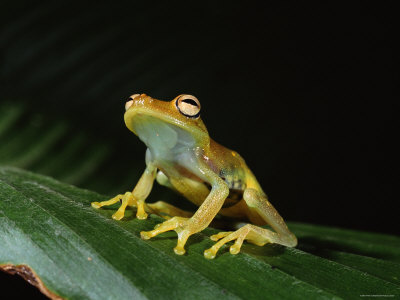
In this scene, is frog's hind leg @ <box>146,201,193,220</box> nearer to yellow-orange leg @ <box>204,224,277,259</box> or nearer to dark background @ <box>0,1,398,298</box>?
yellow-orange leg @ <box>204,224,277,259</box>

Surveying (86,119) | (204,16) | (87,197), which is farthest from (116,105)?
(87,197)

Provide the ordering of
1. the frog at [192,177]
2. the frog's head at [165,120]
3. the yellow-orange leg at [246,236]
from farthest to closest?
the frog's head at [165,120]
the frog at [192,177]
the yellow-orange leg at [246,236]

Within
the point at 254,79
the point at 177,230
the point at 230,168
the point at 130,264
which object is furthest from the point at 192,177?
the point at 254,79

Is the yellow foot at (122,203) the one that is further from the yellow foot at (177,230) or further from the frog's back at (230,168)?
the frog's back at (230,168)

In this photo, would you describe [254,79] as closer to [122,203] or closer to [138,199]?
[138,199]

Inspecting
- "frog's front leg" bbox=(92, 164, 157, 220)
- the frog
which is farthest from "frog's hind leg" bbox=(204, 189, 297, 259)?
"frog's front leg" bbox=(92, 164, 157, 220)

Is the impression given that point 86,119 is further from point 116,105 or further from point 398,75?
point 398,75

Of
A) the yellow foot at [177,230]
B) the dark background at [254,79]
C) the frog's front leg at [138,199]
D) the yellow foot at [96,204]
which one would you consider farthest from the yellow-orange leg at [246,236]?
the dark background at [254,79]
